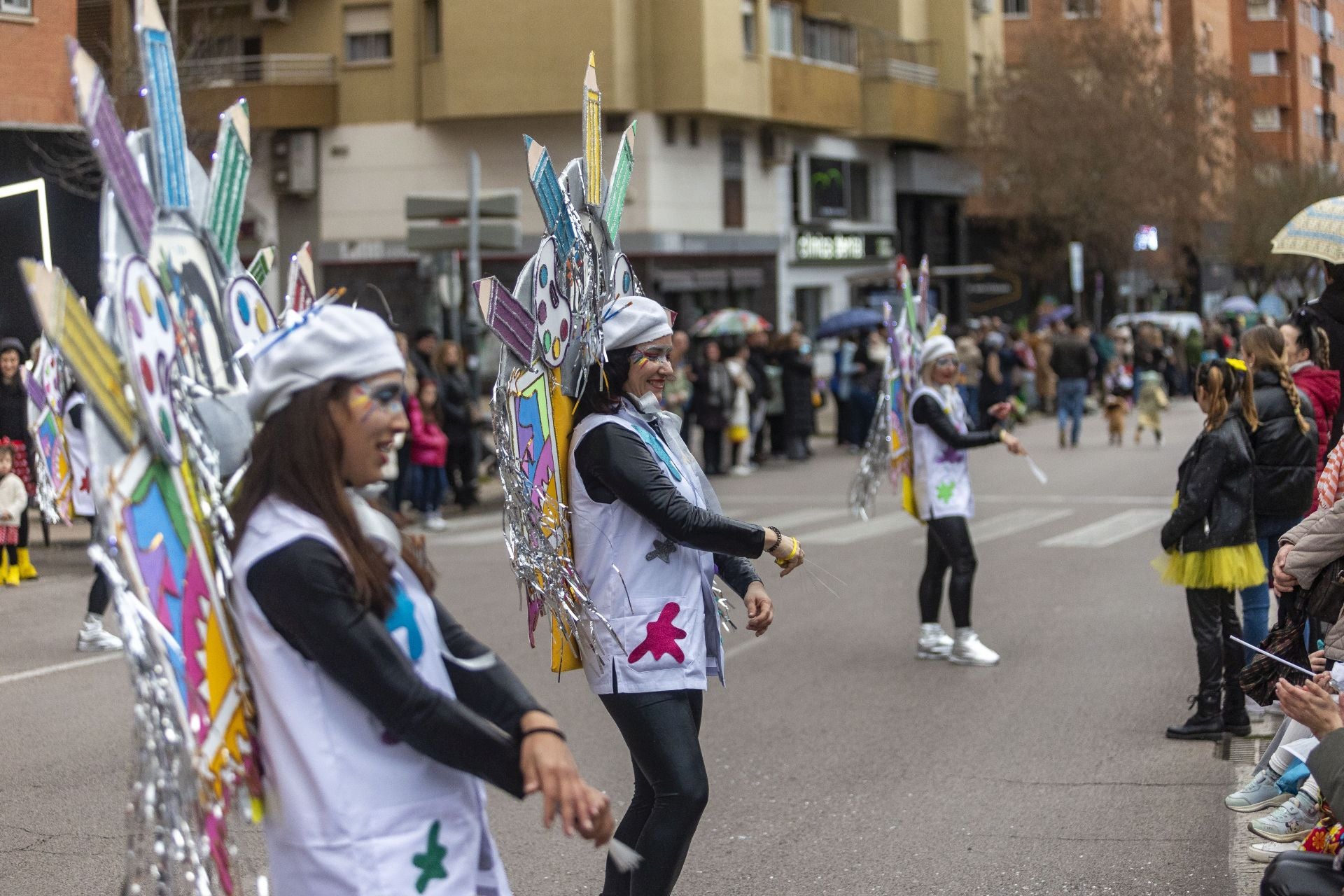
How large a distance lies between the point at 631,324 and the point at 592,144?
80 centimetres

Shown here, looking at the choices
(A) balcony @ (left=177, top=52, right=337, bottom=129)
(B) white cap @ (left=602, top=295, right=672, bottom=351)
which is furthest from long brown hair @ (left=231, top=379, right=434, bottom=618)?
(A) balcony @ (left=177, top=52, right=337, bottom=129)

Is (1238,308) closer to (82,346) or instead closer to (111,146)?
(111,146)

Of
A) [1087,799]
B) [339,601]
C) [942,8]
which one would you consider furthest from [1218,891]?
[942,8]

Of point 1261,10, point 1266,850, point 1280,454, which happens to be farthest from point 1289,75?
point 1266,850

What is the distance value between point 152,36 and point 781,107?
32.2 m

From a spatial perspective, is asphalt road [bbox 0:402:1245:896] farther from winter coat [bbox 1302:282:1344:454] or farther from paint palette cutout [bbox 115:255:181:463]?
winter coat [bbox 1302:282:1344:454]

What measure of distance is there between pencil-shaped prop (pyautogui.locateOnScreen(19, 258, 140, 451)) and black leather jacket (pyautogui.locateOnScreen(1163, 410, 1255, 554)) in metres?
5.30

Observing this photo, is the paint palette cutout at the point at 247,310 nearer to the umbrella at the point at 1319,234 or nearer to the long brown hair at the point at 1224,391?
the long brown hair at the point at 1224,391

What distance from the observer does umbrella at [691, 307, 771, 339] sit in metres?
24.4

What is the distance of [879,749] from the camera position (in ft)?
23.9

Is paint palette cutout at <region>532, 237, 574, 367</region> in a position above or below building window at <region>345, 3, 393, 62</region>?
below

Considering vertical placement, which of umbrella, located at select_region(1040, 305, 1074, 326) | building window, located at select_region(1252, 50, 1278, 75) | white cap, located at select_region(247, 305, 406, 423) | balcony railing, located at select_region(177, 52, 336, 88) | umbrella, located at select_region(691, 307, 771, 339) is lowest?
white cap, located at select_region(247, 305, 406, 423)

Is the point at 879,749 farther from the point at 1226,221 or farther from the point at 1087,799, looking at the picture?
the point at 1226,221

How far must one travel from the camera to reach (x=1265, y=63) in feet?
108
